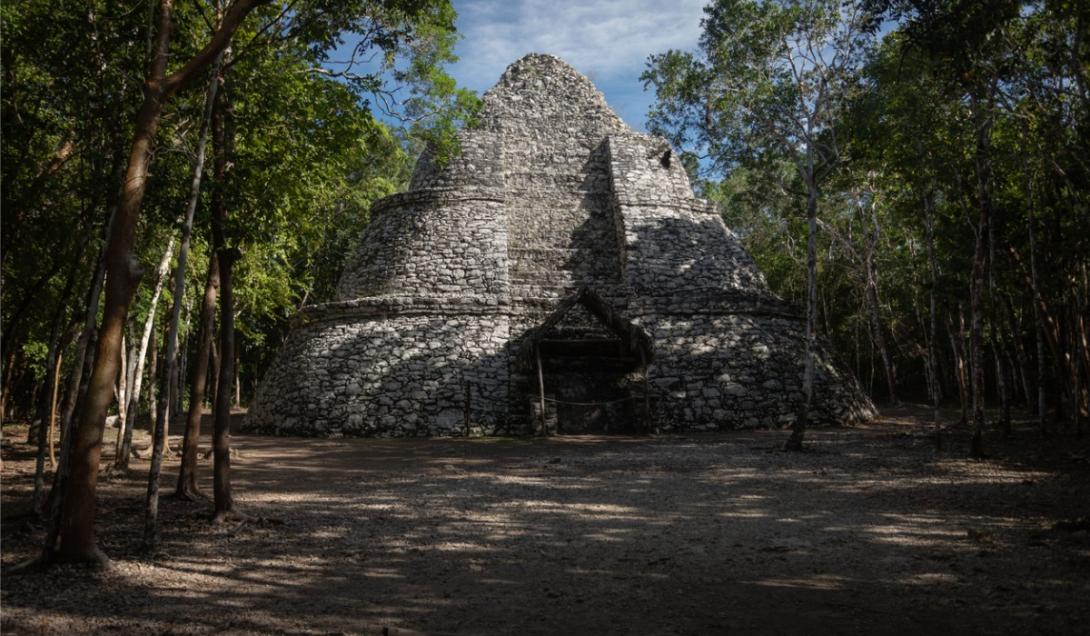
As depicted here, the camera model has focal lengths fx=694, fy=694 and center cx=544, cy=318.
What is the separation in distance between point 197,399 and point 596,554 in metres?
4.77

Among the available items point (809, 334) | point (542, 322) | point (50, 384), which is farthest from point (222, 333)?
point (542, 322)

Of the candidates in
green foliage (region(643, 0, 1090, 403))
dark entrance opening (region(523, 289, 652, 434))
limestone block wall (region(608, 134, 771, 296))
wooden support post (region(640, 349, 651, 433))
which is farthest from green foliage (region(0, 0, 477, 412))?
limestone block wall (region(608, 134, 771, 296))

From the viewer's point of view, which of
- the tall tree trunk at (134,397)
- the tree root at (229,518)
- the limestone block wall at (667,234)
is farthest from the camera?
the limestone block wall at (667,234)

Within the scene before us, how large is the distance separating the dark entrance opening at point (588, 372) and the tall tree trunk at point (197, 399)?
327 inches

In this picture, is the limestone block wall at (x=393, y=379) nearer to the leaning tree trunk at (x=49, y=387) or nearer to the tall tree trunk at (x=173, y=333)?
the leaning tree trunk at (x=49, y=387)

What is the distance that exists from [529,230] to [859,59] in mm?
10135

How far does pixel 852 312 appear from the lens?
32.0m

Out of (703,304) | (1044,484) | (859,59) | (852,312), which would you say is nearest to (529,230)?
(703,304)

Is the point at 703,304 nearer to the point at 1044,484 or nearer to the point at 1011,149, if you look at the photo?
the point at 1011,149

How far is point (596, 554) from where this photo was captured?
5652 millimetres

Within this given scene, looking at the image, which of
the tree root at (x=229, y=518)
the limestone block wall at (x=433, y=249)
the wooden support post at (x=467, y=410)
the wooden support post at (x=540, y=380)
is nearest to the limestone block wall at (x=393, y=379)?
the wooden support post at (x=467, y=410)

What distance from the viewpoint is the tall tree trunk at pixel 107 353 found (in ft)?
15.6

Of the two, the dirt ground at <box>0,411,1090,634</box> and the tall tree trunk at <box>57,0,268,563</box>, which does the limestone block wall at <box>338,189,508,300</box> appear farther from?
the tall tree trunk at <box>57,0,268,563</box>

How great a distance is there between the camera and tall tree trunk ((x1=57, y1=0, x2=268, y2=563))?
4762mm
